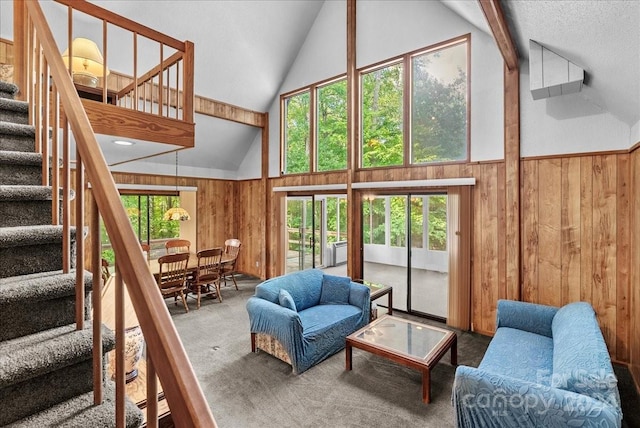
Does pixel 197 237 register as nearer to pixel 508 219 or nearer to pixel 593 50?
pixel 508 219

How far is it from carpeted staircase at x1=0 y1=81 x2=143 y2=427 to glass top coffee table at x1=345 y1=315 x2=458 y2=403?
7.45ft

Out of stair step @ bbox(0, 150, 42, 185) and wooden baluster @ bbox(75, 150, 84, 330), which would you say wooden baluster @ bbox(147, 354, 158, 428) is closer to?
wooden baluster @ bbox(75, 150, 84, 330)

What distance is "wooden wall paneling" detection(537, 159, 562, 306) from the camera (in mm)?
3561

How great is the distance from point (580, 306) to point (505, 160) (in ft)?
5.92

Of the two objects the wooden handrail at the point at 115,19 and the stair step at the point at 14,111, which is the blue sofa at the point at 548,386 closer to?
the stair step at the point at 14,111

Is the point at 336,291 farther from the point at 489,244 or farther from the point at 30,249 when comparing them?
the point at 30,249

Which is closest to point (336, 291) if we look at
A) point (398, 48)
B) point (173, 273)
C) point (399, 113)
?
point (173, 273)

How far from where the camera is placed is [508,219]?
3.82 meters

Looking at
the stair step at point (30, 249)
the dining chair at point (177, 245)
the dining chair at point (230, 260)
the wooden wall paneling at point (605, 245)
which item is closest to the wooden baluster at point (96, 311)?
the stair step at point (30, 249)

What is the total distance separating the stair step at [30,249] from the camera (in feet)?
4.08

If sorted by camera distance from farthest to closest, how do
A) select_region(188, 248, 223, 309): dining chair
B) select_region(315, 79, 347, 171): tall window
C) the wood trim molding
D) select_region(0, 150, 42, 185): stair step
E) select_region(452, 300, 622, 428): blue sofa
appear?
select_region(315, 79, 347, 171): tall window, select_region(188, 248, 223, 309): dining chair, the wood trim molding, select_region(452, 300, 622, 428): blue sofa, select_region(0, 150, 42, 185): stair step

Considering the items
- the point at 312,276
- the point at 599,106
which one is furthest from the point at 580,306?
the point at 312,276

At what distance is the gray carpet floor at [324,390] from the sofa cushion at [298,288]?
0.67 m

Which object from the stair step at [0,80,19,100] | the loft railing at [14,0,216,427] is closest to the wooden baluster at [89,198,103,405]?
the loft railing at [14,0,216,427]
